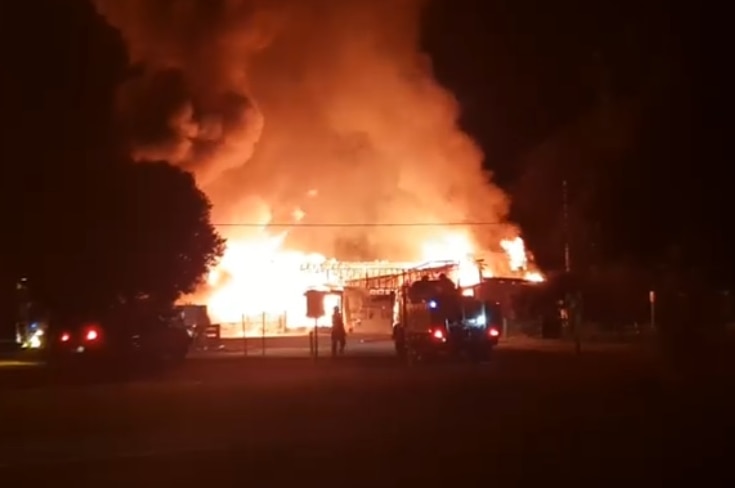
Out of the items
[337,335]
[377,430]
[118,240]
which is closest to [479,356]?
[337,335]

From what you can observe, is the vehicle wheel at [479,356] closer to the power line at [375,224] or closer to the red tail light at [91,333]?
the red tail light at [91,333]

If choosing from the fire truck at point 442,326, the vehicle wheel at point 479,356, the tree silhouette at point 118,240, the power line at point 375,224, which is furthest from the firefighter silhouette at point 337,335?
the power line at point 375,224

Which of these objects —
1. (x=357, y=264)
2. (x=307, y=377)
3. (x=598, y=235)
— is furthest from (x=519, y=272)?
(x=598, y=235)

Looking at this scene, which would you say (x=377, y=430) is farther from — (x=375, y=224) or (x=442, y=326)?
(x=375, y=224)

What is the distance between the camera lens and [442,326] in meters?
38.0

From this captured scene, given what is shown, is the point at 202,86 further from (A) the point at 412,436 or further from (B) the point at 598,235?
(B) the point at 598,235

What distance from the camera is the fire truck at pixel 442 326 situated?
37906 mm

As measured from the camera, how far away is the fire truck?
3791 centimetres

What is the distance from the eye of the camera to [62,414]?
2156 centimetres

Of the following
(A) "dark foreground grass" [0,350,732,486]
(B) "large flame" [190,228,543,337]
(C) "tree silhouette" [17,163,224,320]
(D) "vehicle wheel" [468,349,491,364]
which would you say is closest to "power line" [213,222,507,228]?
(B) "large flame" [190,228,543,337]

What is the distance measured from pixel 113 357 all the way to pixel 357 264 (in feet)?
121

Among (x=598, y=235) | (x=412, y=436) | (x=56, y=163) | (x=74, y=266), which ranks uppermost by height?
(x=56, y=163)

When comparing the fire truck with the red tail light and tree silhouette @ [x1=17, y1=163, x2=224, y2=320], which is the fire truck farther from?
tree silhouette @ [x1=17, y1=163, x2=224, y2=320]

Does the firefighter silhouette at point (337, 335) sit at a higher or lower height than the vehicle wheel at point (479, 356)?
higher
